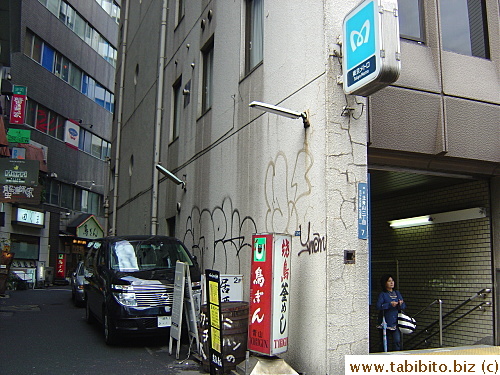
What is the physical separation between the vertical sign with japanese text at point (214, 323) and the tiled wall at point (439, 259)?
4.64m

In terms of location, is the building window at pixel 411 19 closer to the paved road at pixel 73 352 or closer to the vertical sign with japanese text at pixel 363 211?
the vertical sign with japanese text at pixel 363 211

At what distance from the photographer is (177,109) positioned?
15656 mm

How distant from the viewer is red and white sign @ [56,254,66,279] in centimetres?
3294

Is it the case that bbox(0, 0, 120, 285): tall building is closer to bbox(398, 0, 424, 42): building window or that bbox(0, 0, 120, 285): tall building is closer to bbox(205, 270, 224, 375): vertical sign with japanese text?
bbox(205, 270, 224, 375): vertical sign with japanese text

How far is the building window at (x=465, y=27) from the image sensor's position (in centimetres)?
823

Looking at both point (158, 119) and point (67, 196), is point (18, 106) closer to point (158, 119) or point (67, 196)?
point (67, 196)

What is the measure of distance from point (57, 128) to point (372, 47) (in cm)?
2990

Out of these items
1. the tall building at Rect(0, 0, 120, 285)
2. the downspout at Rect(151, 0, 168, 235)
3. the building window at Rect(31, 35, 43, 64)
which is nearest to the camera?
the downspout at Rect(151, 0, 168, 235)

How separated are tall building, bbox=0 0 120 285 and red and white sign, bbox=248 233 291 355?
15.6 m

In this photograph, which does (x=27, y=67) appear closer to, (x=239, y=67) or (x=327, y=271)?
(x=239, y=67)

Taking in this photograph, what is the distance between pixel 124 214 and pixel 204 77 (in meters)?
10.4

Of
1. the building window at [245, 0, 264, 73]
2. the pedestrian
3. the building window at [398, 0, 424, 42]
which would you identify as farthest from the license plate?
the building window at [398, 0, 424, 42]

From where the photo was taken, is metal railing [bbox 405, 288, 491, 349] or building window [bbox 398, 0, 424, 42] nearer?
building window [bbox 398, 0, 424, 42]

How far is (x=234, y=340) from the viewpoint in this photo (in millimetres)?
7199
